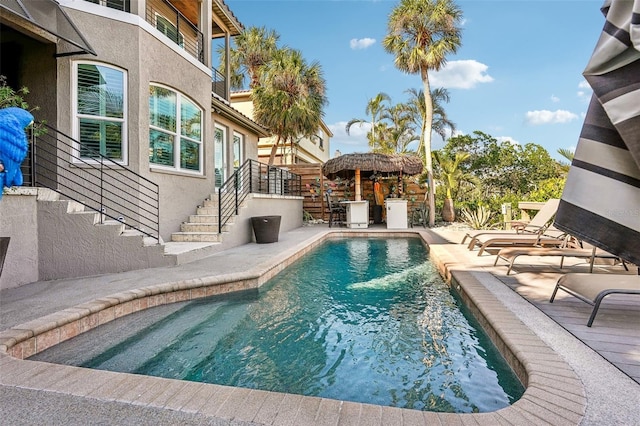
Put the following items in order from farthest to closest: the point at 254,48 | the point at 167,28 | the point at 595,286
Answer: the point at 254,48, the point at 167,28, the point at 595,286

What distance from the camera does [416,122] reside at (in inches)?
1039

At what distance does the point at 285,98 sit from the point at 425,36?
23.2ft

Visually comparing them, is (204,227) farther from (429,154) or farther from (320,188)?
(429,154)

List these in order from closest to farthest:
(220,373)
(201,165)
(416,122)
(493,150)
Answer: (220,373) < (201,165) < (493,150) < (416,122)

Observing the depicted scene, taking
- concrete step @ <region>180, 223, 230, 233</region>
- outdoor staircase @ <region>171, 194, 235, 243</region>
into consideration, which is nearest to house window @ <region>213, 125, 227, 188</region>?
outdoor staircase @ <region>171, 194, 235, 243</region>

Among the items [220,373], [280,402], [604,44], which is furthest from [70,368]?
[604,44]

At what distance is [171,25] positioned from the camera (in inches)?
394

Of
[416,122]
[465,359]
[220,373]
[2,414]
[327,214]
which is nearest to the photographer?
[2,414]

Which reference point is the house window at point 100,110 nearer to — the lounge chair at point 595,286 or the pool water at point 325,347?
the pool water at point 325,347

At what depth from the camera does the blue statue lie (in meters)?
2.08

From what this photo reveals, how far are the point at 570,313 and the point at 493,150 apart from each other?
18.8m

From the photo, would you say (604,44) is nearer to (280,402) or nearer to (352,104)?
(280,402)

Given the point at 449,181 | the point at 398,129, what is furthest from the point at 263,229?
the point at 398,129

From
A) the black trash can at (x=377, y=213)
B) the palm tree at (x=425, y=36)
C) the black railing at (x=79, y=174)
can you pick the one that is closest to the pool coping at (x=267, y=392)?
the black railing at (x=79, y=174)
